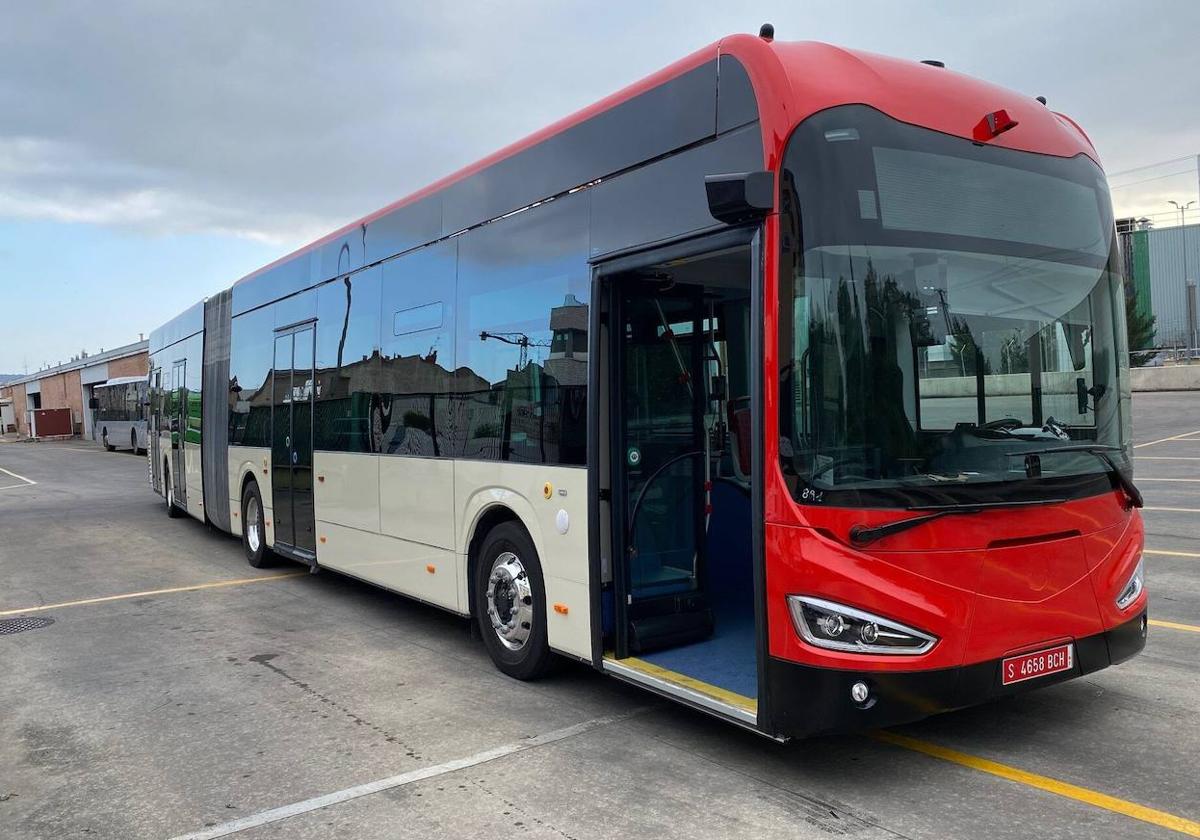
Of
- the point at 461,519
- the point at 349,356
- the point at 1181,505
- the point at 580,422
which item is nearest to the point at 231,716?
the point at 461,519

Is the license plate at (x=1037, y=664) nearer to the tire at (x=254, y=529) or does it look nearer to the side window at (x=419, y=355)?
the side window at (x=419, y=355)

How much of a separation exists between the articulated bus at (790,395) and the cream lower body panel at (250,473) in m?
4.33

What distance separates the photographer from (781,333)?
3.98 m

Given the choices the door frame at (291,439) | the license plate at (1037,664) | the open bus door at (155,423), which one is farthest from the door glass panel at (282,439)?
the open bus door at (155,423)

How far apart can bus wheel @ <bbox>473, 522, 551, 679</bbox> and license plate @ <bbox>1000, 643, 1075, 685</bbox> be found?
2.62m

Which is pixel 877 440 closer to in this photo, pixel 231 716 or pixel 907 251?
pixel 907 251

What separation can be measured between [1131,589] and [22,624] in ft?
28.2

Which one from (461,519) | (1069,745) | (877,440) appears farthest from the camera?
(461,519)

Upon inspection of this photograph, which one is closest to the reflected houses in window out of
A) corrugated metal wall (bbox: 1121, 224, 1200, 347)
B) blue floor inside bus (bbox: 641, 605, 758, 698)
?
blue floor inside bus (bbox: 641, 605, 758, 698)

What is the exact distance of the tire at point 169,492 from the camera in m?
16.2

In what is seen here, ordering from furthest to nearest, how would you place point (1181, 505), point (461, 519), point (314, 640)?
1. point (1181, 505)
2. point (314, 640)
3. point (461, 519)

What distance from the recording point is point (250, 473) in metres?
11.3

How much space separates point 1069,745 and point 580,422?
292cm

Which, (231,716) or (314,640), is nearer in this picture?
(231,716)
